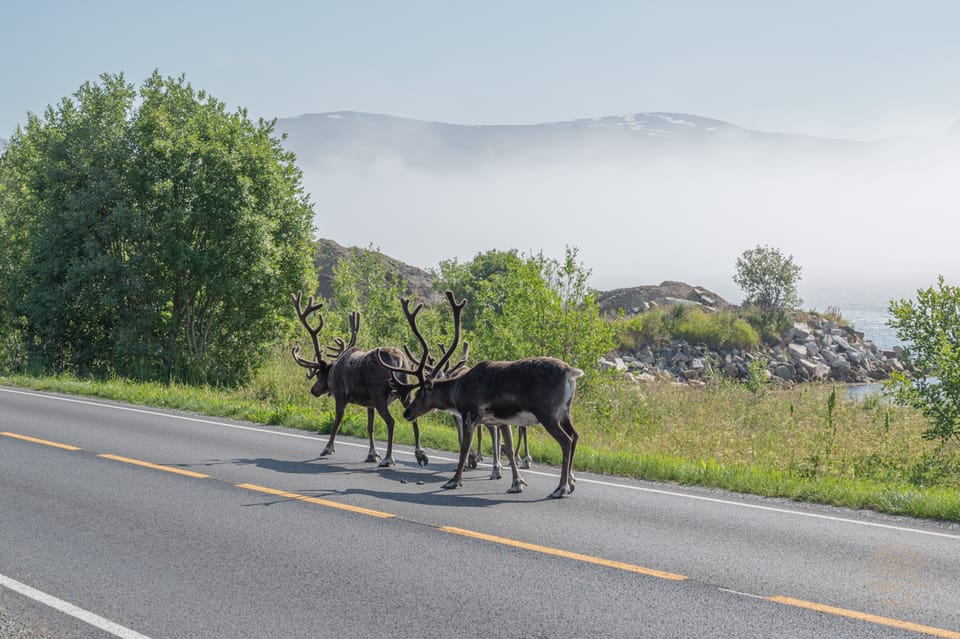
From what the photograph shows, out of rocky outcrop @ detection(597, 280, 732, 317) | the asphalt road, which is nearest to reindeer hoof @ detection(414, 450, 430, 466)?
the asphalt road

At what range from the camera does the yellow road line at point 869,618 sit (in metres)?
5.48

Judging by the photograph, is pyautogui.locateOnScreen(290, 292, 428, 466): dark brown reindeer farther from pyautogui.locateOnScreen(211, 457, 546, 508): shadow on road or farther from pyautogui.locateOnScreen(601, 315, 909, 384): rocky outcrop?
pyautogui.locateOnScreen(601, 315, 909, 384): rocky outcrop

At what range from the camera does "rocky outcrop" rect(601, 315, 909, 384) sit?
163 ft

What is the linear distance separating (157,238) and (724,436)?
2166cm

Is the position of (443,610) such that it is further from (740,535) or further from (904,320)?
(904,320)

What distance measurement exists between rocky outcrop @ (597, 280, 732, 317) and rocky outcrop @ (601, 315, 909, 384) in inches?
298

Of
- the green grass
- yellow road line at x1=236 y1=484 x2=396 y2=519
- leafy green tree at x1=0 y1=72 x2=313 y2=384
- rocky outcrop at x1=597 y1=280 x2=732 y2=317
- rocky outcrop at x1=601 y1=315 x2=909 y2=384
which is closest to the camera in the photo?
yellow road line at x1=236 y1=484 x2=396 y2=519

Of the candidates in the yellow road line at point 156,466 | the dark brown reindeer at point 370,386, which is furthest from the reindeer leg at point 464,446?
the yellow road line at point 156,466

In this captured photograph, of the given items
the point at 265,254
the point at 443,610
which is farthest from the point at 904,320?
the point at 265,254

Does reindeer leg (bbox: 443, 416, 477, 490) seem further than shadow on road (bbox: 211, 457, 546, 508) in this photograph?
Yes

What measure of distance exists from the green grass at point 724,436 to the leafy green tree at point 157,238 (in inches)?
221

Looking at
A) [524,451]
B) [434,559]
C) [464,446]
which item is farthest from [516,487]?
[434,559]

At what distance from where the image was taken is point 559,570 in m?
6.91

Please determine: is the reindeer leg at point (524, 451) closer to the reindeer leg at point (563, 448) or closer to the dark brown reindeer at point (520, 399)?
the dark brown reindeer at point (520, 399)
